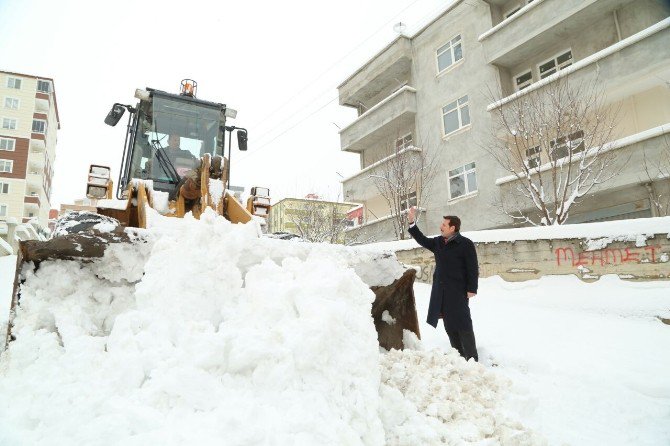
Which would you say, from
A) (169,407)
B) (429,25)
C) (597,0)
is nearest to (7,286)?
(169,407)

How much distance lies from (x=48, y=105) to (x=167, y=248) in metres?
52.7

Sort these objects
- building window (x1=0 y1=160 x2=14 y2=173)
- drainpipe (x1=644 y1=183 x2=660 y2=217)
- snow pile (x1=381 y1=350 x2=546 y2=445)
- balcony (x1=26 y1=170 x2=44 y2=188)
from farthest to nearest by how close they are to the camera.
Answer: balcony (x1=26 y1=170 x2=44 y2=188) < building window (x1=0 y1=160 x2=14 y2=173) < drainpipe (x1=644 y1=183 x2=660 y2=217) < snow pile (x1=381 y1=350 x2=546 y2=445)

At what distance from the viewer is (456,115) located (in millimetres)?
14453

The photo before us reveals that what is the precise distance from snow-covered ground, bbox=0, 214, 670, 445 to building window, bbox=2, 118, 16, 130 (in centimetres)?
5103

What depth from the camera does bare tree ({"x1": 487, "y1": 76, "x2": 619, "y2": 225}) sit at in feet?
28.4

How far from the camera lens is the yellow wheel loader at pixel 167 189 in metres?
2.41

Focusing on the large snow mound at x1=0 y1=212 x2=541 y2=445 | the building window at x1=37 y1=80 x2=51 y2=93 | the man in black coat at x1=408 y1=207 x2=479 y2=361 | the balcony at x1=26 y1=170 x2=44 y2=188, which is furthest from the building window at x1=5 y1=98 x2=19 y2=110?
the man in black coat at x1=408 y1=207 x2=479 y2=361

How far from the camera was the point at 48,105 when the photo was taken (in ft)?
140

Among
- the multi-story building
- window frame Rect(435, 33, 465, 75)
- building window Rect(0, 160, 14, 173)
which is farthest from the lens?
building window Rect(0, 160, 14, 173)

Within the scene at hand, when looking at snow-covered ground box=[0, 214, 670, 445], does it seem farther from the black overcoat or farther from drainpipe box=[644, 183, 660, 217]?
drainpipe box=[644, 183, 660, 217]

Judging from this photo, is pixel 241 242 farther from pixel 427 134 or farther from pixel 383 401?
pixel 427 134

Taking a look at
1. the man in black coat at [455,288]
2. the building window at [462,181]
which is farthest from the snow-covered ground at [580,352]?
the building window at [462,181]

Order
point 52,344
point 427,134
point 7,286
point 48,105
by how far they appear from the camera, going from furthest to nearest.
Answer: point 48,105 < point 427,134 < point 7,286 < point 52,344

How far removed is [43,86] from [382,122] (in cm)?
4444
